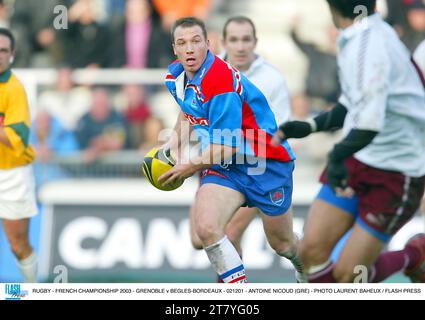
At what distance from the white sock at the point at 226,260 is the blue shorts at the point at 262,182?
0.37 metres

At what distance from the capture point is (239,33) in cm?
766

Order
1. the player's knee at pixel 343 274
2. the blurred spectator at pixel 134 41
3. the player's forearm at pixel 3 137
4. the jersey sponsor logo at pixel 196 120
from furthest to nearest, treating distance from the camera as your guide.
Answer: the blurred spectator at pixel 134 41
the player's forearm at pixel 3 137
the jersey sponsor logo at pixel 196 120
the player's knee at pixel 343 274

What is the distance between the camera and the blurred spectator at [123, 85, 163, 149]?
1044 centimetres

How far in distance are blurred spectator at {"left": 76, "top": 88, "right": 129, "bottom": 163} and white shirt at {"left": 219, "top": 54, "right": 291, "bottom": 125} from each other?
294 centimetres

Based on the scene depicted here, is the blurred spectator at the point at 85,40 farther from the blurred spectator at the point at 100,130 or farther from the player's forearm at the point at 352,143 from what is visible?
the player's forearm at the point at 352,143

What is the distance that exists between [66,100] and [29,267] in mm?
3048

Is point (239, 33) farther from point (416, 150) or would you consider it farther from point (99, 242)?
point (99, 242)

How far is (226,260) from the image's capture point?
6465mm

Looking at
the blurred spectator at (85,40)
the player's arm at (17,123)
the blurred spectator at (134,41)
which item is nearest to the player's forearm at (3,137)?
the player's arm at (17,123)

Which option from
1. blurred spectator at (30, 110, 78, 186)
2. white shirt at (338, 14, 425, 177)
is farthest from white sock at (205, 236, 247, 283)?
blurred spectator at (30, 110, 78, 186)

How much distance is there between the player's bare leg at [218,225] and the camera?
6387 millimetres

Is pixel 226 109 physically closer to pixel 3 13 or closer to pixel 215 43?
pixel 215 43
